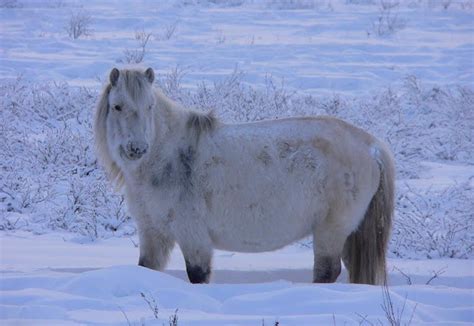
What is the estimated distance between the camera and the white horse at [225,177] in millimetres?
5367

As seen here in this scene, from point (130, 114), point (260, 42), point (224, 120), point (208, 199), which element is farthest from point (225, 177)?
point (260, 42)

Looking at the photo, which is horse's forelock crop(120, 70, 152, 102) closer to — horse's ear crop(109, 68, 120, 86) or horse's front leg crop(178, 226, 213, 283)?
horse's ear crop(109, 68, 120, 86)

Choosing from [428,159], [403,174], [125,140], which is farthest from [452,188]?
[125,140]

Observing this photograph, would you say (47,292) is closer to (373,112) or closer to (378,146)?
(378,146)

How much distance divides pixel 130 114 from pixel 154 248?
Result: 95cm

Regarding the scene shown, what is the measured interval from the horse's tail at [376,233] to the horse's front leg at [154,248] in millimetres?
1383

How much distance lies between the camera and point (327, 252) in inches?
219

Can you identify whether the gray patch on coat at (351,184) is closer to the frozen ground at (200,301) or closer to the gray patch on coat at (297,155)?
the gray patch on coat at (297,155)

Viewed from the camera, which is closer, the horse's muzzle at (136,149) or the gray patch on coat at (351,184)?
the horse's muzzle at (136,149)

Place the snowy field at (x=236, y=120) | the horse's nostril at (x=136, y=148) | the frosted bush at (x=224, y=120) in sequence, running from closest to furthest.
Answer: the snowy field at (x=236, y=120) → the horse's nostril at (x=136, y=148) → the frosted bush at (x=224, y=120)

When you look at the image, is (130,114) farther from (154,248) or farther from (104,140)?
(154,248)

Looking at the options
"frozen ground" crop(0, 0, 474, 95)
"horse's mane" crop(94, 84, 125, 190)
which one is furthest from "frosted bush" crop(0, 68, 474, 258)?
"horse's mane" crop(94, 84, 125, 190)

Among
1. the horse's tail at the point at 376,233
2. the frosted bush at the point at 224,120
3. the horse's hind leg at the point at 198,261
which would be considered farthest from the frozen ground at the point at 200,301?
the frosted bush at the point at 224,120

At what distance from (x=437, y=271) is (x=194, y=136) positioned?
2289mm
